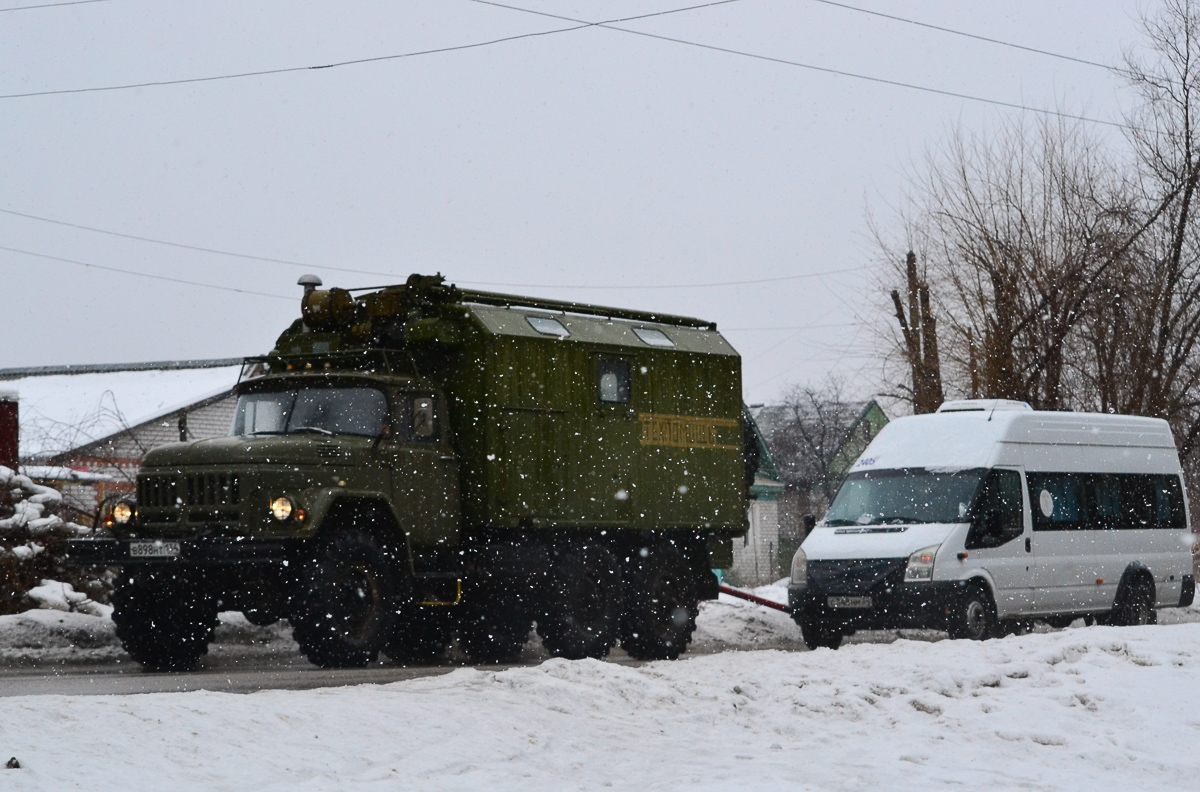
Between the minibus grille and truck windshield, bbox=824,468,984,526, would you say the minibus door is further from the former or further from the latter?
the minibus grille

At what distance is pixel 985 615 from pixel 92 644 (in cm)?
936

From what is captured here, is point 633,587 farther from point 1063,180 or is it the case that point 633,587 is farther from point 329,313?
point 1063,180

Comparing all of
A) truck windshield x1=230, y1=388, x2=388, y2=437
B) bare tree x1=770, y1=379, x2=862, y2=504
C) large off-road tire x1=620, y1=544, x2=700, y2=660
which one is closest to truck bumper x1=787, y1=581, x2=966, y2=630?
large off-road tire x1=620, y1=544, x2=700, y2=660

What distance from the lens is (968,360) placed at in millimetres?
30531

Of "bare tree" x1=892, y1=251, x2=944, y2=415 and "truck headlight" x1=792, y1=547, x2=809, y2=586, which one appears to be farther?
"bare tree" x1=892, y1=251, x2=944, y2=415

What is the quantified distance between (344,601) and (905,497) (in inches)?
287

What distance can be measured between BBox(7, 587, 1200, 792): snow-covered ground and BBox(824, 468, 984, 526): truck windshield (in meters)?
5.00

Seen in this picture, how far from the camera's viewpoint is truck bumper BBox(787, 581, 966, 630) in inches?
648

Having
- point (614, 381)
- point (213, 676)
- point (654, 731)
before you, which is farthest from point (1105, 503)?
point (654, 731)

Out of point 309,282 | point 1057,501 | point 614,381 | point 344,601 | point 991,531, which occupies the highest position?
point 309,282

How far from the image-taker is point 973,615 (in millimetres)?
16797

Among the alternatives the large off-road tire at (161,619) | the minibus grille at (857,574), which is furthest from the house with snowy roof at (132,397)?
the minibus grille at (857,574)

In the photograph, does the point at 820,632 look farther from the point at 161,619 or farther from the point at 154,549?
the point at 154,549

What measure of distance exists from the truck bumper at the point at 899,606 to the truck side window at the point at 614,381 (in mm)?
3220
